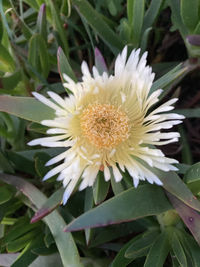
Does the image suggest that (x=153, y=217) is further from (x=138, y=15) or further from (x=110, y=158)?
(x=138, y=15)

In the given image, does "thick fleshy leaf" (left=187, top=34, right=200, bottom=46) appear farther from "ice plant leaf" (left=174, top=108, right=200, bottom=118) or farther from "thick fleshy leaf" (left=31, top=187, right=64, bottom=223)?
"thick fleshy leaf" (left=31, top=187, right=64, bottom=223)

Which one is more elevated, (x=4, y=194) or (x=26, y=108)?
(x=26, y=108)

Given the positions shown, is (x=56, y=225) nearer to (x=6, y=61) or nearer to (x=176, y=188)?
(x=176, y=188)

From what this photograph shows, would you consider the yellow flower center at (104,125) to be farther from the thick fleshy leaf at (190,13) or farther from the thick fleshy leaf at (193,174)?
the thick fleshy leaf at (190,13)

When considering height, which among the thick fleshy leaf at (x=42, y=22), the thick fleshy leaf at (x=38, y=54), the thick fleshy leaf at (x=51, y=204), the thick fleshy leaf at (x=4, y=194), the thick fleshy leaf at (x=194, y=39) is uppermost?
the thick fleshy leaf at (x=42, y=22)

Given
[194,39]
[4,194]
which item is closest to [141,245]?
[4,194]

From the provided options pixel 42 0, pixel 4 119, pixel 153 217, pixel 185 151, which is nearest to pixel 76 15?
pixel 42 0

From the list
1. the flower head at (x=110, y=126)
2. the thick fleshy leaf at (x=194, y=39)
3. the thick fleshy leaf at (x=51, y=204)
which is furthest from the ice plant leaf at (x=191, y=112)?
the thick fleshy leaf at (x=51, y=204)

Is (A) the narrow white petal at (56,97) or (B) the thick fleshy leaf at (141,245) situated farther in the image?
(B) the thick fleshy leaf at (141,245)
